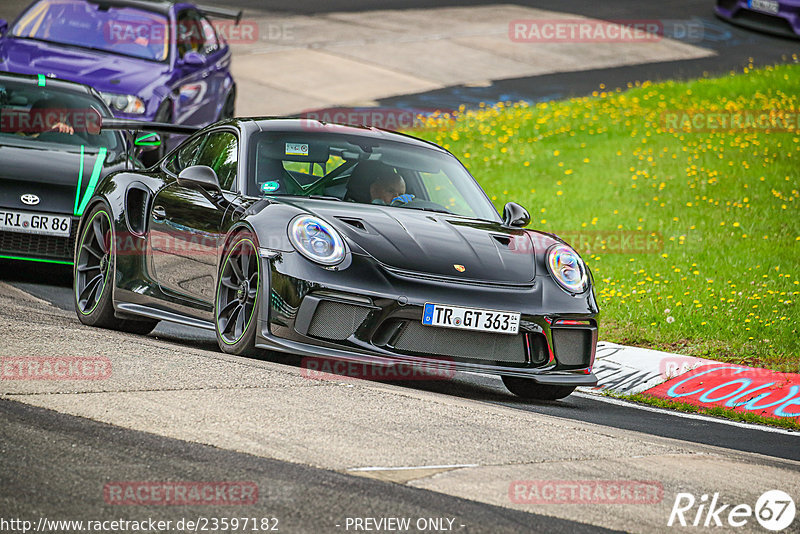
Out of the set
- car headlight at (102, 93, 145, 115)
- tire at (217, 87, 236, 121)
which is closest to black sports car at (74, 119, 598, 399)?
car headlight at (102, 93, 145, 115)

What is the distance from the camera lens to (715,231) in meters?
12.3

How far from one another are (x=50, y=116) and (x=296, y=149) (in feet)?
12.8

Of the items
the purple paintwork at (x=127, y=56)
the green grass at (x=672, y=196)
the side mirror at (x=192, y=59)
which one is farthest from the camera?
the side mirror at (x=192, y=59)

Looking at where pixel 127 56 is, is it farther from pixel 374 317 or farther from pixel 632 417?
pixel 632 417

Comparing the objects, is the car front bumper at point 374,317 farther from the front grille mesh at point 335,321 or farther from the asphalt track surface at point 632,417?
the asphalt track surface at point 632,417

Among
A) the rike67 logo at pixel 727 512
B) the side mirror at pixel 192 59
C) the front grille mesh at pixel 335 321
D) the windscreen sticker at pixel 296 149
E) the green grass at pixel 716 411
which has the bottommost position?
the green grass at pixel 716 411

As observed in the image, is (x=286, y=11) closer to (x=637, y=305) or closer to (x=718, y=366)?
(x=637, y=305)

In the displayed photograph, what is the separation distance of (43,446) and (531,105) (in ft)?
54.1

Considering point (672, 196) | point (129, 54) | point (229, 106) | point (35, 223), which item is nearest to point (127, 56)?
point (129, 54)

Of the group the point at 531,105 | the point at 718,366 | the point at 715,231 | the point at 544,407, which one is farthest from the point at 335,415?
the point at 531,105

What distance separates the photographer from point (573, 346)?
22.1 ft

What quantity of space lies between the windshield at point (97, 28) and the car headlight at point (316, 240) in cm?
761

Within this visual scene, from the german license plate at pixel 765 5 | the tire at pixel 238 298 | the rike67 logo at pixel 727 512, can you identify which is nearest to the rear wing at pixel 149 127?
the tire at pixel 238 298

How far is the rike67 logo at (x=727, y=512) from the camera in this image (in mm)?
4305
